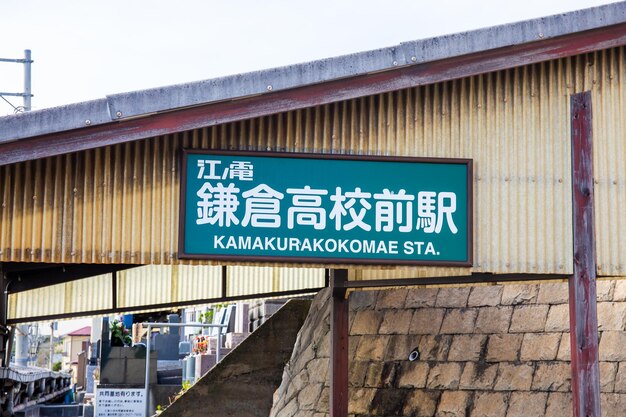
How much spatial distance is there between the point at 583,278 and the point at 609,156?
1438 mm

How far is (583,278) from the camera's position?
1016 centimetres

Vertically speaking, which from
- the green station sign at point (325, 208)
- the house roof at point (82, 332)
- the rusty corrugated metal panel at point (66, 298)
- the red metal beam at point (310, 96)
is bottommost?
the house roof at point (82, 332)

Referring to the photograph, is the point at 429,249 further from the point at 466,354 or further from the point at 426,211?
the point at 466,354

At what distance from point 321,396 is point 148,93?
7.90m

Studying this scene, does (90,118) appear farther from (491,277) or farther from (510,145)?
(491,277)

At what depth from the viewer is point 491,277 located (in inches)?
474

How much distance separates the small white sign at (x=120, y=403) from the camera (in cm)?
1891

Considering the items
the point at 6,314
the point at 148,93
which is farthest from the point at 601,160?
the point at 6,314

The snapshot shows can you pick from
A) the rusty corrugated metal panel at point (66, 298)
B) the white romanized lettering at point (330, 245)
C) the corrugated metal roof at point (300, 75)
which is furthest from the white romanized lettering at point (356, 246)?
the rusty corrugated metal panel at point (66, 298)

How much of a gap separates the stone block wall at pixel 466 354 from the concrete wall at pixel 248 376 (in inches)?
171

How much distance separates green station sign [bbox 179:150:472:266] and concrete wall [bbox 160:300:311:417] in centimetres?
1129

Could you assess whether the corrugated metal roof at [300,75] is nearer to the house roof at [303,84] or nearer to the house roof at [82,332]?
the house roof at [303,84]

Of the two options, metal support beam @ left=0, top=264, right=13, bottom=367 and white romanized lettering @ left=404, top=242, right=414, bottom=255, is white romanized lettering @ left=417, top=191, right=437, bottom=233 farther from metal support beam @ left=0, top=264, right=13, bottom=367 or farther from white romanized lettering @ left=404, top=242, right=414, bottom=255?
metal support beam @ left=0, top=264, right=13, bottom=367

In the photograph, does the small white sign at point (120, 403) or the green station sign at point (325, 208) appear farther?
the small white sign at point (120, 403)
